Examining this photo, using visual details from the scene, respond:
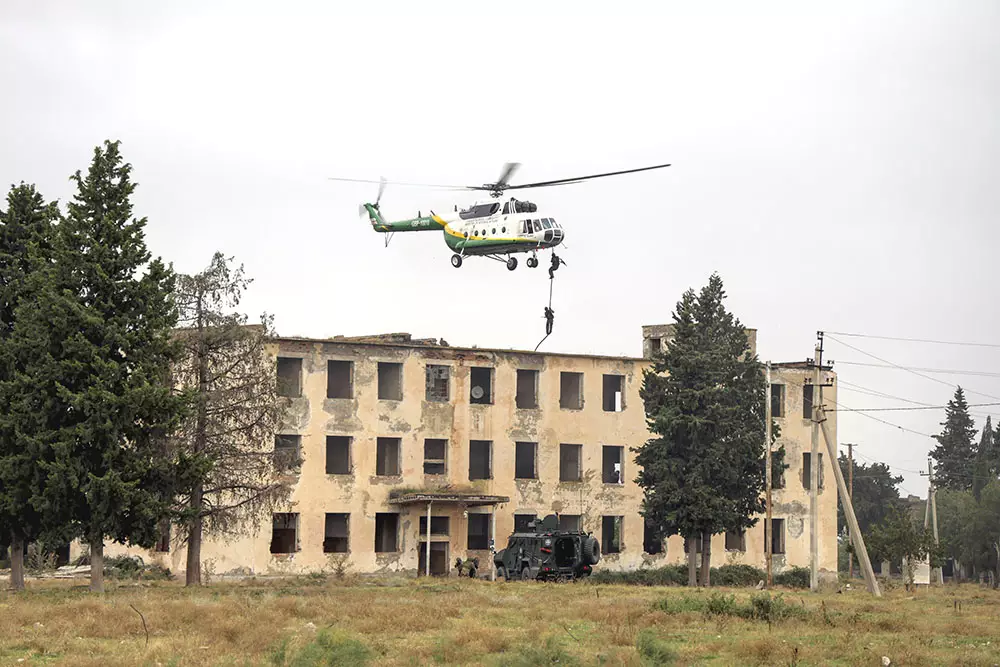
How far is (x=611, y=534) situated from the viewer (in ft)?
218

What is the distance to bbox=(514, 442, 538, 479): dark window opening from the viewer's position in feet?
213

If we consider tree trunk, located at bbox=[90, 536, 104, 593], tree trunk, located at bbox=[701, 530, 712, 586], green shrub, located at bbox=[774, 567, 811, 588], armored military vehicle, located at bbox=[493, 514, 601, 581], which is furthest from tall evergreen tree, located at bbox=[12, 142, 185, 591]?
green shrub, located at bbox=[774, 567, 811, 588]

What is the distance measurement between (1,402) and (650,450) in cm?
3021

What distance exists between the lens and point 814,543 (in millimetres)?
52000

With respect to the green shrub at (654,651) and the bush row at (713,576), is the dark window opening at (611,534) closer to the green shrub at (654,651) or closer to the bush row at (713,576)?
the bush row at (713,576)

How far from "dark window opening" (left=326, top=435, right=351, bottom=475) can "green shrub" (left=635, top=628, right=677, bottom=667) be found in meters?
36.6

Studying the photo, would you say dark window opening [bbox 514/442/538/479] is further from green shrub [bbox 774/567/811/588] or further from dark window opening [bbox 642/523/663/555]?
green shrub [bbox 774/567/811/588]

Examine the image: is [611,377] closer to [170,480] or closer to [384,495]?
[384,495]

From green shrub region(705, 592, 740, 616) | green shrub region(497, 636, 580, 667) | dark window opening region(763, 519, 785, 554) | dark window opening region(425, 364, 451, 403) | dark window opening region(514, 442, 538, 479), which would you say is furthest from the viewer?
dark window opening region(763, 519, 785, 554)

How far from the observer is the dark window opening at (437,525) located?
6197cm

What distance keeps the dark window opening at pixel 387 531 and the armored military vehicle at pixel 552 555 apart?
12348mm

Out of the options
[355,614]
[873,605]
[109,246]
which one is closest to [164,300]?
[109,246]

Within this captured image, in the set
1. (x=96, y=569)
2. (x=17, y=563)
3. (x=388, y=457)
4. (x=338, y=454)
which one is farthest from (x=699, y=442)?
(x=17, y=563)

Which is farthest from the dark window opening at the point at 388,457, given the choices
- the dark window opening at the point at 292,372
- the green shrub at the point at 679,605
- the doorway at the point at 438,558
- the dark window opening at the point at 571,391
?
the green shrub at the point at 679,605
